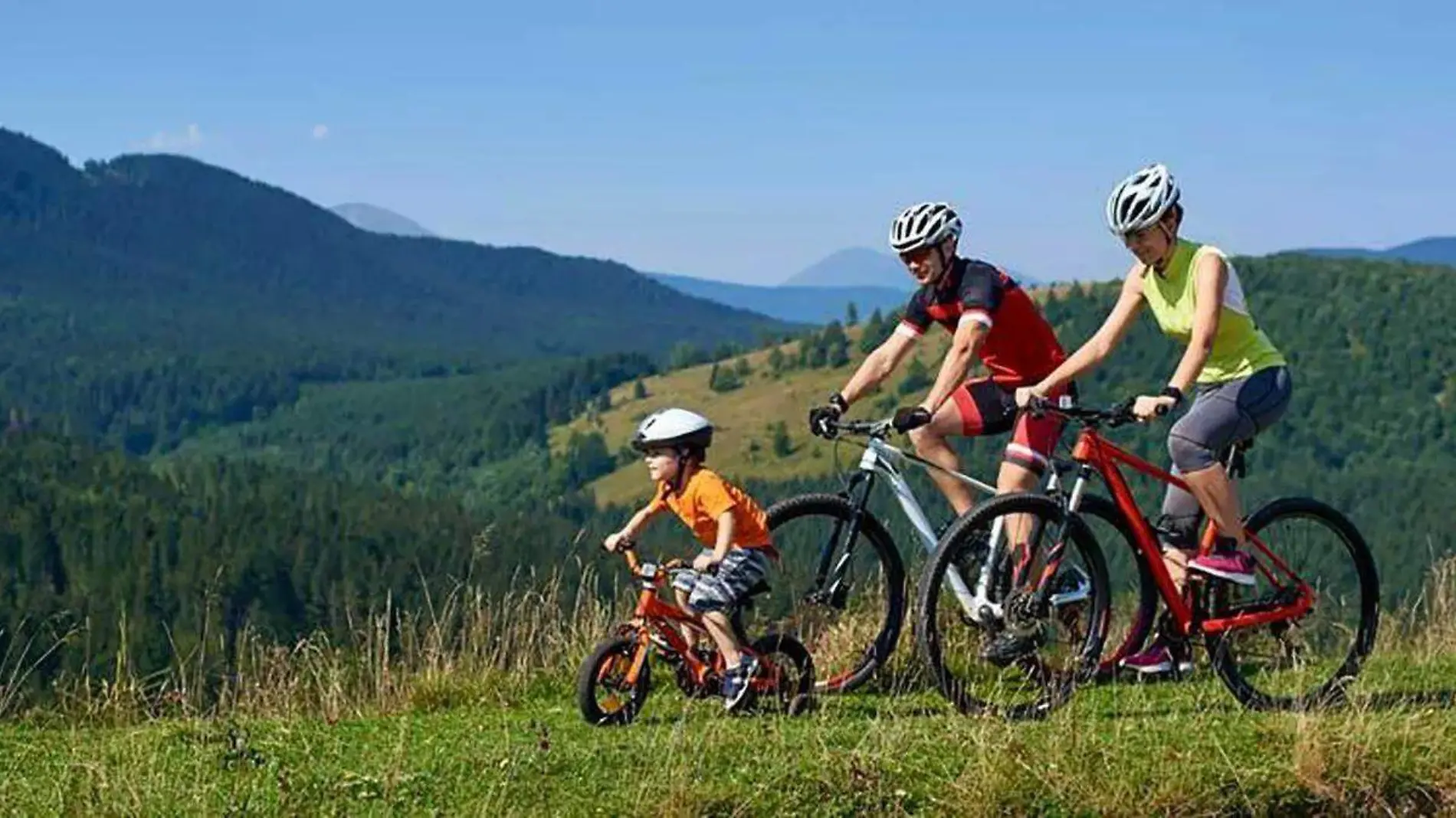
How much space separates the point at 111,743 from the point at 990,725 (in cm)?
423

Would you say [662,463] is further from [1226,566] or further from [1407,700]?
[1407,700]

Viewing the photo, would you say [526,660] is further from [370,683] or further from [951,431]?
[951,431]

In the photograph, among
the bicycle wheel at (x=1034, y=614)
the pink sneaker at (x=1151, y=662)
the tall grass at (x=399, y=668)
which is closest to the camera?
the bicycle wheel at (x=1034, y=614)

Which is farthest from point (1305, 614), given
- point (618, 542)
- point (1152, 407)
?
point (618, 542)

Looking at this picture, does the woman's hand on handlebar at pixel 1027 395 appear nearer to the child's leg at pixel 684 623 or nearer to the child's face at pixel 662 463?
the child's face at pixel 662 463

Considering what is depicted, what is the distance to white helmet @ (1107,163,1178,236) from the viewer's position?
327 inches

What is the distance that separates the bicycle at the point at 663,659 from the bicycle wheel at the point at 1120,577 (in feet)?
5.41

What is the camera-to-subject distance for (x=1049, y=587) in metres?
8.54

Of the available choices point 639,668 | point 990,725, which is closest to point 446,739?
point 639,668

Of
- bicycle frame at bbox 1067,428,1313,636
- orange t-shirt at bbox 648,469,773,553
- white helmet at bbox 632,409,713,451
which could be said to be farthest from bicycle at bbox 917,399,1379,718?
white helmet at bbox 632,409,713,451

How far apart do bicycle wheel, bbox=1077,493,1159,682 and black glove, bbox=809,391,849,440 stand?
1431 millimetres

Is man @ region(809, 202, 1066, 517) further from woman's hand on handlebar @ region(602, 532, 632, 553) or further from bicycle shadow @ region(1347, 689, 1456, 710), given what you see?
bicycle shadow @ region(1347, 689, 1456, 710)

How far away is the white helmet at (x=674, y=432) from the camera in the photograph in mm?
8703

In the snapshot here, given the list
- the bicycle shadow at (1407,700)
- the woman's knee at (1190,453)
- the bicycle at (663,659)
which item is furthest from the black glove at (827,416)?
the bicycle shadow at (1407,700)
